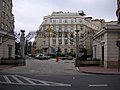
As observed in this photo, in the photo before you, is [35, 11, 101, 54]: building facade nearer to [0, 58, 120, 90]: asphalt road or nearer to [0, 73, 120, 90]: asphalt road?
[0, 58, 120, 90]: asphalt road

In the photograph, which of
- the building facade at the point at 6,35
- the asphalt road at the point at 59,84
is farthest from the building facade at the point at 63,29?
the asphalt road at the point at 59,84

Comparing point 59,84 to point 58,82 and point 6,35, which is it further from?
point 6,35

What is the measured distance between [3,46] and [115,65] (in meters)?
16.1

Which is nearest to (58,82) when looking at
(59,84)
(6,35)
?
(59,84)

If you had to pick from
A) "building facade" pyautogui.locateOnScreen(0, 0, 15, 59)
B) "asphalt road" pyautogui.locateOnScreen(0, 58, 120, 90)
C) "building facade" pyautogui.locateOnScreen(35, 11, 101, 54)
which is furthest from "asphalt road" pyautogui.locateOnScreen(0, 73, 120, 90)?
"building facade" pyautogui.locateOnScreen(35, 11, 101, 54)

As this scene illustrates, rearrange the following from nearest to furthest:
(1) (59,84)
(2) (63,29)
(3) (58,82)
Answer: (1) (59,84) < (3) (58,82) < (2) (63,29)

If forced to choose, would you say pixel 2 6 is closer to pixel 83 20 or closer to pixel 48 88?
pixel 48 88

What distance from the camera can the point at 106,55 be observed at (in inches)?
1240

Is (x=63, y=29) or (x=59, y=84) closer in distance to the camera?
(x=59, y=84)

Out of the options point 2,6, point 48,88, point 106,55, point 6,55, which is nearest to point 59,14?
point 2,6

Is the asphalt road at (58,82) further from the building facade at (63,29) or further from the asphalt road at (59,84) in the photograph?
the building facade at (63,29)

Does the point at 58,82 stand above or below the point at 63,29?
below

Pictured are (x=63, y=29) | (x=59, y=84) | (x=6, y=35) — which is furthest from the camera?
(x=63, y=29)

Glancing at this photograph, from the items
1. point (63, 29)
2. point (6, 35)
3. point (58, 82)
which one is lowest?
point (58, 82)
